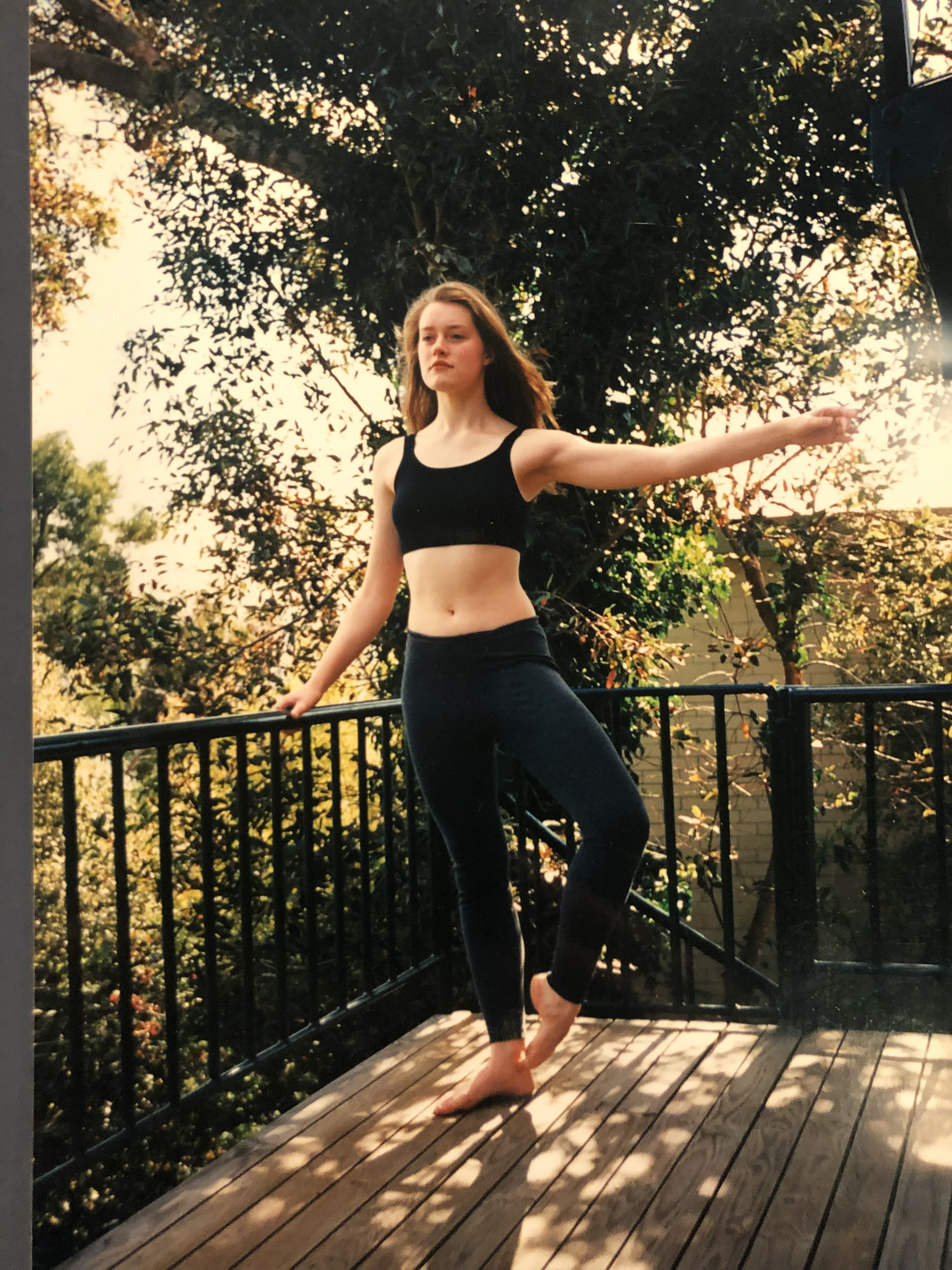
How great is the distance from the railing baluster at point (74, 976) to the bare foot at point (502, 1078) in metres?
0.67

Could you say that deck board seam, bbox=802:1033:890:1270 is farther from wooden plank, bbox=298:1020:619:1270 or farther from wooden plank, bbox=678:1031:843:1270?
wooden plank, bbox=298:1020:619:1270

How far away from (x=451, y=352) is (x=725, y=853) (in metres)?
1.38

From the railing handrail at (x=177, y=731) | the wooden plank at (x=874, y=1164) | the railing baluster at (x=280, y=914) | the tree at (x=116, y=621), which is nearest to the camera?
the wooden plank at (x=874, y=1164)

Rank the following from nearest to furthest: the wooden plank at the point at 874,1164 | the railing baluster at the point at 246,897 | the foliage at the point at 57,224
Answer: the wooden plank at the point at 874,1164
the railing baluster at the point at 246,897
the foliage at the point at 57,224

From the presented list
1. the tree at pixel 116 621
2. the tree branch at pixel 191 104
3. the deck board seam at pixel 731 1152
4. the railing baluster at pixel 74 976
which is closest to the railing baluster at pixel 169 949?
the railing baluster at pixel 74 976

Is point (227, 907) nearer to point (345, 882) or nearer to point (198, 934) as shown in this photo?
point (198, 934)

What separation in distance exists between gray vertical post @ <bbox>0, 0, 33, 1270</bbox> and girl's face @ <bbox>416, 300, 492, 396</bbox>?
0.96 m

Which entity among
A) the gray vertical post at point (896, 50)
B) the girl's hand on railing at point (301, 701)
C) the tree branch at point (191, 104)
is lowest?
the girl's hand on railing at point (301, 701)

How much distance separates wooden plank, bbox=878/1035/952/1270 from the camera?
1.38 meters

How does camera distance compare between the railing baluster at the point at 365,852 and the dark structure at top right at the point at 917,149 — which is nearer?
the dark structure at top right at the point at 917,149

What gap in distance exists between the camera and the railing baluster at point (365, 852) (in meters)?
2.43

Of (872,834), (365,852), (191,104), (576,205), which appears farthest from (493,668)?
(191,104)

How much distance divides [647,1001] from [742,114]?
2.25 m

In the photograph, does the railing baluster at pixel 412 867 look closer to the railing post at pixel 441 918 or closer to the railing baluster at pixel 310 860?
the railing post at pixel 441 918
